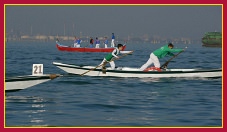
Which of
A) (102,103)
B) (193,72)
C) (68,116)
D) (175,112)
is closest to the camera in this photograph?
(68,116)

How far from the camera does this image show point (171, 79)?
2359cm

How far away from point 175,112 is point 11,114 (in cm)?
463

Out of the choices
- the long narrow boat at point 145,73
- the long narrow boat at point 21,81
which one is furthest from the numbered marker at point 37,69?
the long narrow boat at point 145,73

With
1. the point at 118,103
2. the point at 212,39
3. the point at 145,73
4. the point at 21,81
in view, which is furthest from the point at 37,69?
the point at 212,39

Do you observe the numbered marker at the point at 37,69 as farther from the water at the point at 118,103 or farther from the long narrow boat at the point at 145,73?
the long narrow boat at the point at 145,73

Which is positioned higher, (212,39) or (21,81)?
(212,39)

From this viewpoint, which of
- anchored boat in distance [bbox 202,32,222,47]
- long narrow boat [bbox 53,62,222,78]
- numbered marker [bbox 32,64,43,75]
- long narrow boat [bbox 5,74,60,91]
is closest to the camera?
numbered marker [bbox 32,64,43,75]

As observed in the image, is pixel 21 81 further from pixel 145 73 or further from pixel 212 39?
pixel 212 39

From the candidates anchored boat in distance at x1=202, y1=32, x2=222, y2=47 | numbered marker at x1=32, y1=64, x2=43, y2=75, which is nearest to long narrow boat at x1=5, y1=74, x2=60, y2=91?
numbered marker at x1=32, y1=64, x2=43, y2=75

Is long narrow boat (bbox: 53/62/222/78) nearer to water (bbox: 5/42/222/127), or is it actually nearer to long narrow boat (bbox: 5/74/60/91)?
water (bbox: 5/42/222/127)

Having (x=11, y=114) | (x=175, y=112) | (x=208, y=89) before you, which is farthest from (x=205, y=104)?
(x=11, y=114)

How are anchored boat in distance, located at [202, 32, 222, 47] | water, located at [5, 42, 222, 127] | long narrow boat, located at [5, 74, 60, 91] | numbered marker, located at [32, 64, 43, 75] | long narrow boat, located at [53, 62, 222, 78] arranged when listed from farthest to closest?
anchored boat in distance, located at [202, 32, 222, 47]
long narrow boat, located at [53, 62, 222, 78]
long narrow boat, located at [5, 74, 60, 91]
numbered marker, located at [32, 64, 43, 75]
water, located at [5, 42, 222, 127]

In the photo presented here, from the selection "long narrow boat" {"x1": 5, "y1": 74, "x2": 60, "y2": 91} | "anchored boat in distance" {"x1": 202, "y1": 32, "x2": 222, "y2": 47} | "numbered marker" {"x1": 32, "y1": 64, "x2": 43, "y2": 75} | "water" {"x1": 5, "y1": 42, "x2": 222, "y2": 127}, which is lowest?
"water" {"x1": 5, "y1": 42, "x2": 222, "y2": 127}

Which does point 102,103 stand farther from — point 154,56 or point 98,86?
point 154,56
